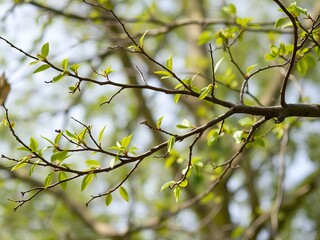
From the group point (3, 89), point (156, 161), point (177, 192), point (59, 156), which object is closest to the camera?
point (59, 156)

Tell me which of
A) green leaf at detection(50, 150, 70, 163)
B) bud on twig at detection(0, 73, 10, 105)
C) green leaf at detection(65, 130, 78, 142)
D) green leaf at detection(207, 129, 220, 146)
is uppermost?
bud on twig at detection(0, 73, 10, 105)

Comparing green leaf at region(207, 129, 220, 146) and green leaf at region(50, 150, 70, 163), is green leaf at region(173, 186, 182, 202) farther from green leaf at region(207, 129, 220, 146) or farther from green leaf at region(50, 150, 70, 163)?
green leaf at region(50, 150, 70, 163)

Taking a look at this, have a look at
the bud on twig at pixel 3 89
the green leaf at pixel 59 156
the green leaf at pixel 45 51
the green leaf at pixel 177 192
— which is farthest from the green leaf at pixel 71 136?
the bud on twig at pixel 3 89

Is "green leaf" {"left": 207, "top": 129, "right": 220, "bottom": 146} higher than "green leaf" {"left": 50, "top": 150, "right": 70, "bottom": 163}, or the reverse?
"green leaf" {"left": 207, "top": 129, "right": 220, "bottom": 146}

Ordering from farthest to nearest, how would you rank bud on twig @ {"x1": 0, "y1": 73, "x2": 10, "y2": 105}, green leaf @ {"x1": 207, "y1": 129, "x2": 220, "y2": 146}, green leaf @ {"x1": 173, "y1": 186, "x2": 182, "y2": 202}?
bud on twig @ {"x1": 0, "y1": 73, "x2": 10, "y2": 105}, green leaf @ {"x1": 207, "y1": 129, "x2": 220, "y2": 146}, green leaf @ {"x1": 173, "y1": 186, "x2": 182, "y2": 202}

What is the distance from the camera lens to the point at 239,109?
5.13 ft

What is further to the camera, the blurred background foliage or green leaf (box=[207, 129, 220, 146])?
the blurred background foliage

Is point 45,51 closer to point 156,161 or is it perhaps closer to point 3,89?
point 3,89

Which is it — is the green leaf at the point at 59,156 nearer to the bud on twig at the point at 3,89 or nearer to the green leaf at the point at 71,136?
the green leaf at the point at 71,136

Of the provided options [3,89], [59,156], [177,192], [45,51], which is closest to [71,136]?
[59,156]

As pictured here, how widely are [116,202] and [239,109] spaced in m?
4.85

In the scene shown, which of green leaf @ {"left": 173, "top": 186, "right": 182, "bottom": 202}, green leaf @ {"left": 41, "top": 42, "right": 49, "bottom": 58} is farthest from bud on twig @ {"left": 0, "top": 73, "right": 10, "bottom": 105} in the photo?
green leaf @ {"left": 173, "top": 186, "right": 182, "bottom": 202}

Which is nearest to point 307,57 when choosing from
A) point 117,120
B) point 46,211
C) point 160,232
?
point 160,232

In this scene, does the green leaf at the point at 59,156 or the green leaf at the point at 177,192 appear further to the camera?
the green leaf at the point at 177,192
